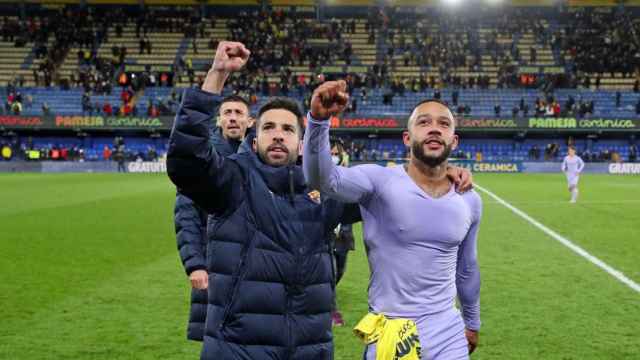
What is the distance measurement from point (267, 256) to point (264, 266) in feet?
0.16

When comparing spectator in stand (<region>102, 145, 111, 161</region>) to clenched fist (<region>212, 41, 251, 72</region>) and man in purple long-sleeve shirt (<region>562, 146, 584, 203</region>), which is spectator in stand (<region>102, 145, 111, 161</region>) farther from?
clenched fist (<region>212, 41, 251, 72</region>)

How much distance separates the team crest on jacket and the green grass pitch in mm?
2987

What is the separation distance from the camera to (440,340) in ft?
10.9

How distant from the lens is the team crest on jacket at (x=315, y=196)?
3.39 metres

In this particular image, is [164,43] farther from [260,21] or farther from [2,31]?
[2,31]

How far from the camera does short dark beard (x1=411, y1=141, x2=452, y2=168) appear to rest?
3.43 metres

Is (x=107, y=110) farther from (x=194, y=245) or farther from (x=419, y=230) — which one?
(x=419, y=230)

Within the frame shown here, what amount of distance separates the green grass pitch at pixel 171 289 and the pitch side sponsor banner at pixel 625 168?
27027 mm

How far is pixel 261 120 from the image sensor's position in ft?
11.3

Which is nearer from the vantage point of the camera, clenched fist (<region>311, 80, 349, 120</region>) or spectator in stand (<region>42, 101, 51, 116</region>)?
clenched fist (<region>311, 80, 349, 120</region>)

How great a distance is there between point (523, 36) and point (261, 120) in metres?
58.5

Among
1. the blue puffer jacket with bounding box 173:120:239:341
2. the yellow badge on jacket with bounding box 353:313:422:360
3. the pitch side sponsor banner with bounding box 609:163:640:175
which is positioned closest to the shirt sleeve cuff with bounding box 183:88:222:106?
the yellow badge on jacket with bounding box 353:313:422:360

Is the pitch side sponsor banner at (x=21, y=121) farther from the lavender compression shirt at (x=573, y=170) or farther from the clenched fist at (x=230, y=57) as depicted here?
the clenched fist at (x=230, y=57)

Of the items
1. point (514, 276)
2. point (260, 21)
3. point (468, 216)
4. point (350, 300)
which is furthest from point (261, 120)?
point (260, 21)
